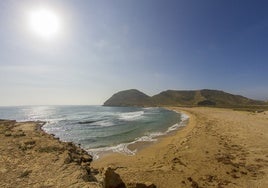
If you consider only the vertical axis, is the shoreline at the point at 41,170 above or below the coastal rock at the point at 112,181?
below

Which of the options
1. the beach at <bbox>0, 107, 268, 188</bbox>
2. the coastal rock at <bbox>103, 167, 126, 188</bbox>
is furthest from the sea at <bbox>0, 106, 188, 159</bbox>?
the coastal rock at <bbox>103, 167, 126, 188</bbox>

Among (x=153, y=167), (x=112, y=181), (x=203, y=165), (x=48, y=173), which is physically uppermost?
(x=112, y=181)

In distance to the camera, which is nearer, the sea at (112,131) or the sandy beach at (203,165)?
the sandy beach at (203,165)

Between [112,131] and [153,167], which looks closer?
[153,167]

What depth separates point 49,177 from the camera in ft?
36.9

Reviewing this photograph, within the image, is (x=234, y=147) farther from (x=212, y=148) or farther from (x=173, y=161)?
(x=173, y=161)

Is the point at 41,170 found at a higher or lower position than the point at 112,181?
lower

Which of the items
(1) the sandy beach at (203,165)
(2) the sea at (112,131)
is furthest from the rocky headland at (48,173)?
(2) the sea at (112,131)

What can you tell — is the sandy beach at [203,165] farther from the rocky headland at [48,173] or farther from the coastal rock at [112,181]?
the coastal rock at [112,181]

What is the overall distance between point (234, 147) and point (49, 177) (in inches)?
653

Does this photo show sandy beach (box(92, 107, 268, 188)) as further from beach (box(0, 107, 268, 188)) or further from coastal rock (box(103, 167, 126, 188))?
coastal rock (box(103, 167, 126, 188))

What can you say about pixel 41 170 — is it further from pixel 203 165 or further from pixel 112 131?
pixel 112 131

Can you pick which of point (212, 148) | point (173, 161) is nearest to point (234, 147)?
point (212, 148)

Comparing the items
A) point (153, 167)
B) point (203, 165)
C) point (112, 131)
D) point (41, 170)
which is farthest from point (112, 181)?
point (112, 131)
